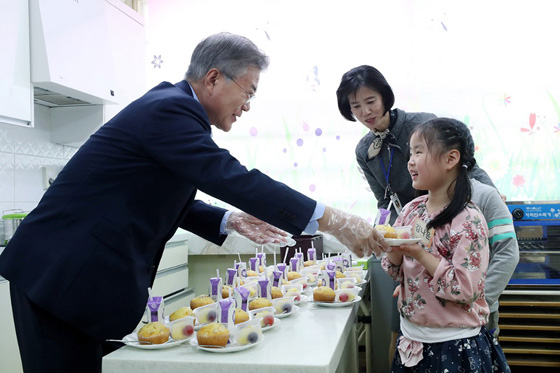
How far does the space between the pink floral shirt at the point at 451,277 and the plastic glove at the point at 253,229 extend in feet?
1.63

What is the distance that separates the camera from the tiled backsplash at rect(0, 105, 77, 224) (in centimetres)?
327

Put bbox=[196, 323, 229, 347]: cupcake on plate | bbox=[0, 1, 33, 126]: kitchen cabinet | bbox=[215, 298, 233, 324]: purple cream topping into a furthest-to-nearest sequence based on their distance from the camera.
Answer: bbox=[0, 1, 33, 126]: kitchen cabinet → bbox=[215, 298, 233, 324]: purple cream topping → bbox=[196, 323, 229, 347]: cupcake on plate

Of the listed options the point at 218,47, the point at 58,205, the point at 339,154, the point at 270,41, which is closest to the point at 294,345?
the point at 58,205

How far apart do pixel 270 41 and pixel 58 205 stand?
310 cm

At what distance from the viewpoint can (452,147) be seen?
1.65 m

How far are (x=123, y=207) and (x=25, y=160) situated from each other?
2.46 m

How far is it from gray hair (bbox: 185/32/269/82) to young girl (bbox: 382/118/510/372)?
60 cm

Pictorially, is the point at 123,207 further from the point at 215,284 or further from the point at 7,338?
the point at 7,338

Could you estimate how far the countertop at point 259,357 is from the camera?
109cm

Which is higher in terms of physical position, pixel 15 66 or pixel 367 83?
pixel 15 66

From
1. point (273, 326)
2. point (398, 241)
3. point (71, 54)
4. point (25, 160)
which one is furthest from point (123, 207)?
point (25, 160)

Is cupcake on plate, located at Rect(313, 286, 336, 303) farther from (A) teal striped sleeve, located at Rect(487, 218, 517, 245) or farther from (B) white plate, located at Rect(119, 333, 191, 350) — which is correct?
(A) teal striped sleeve, located at Rect(487, 218, 517, 245)

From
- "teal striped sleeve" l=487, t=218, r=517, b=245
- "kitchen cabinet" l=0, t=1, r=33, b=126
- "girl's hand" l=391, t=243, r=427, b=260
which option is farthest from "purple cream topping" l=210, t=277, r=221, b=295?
"kitchen cabinet" l=0, t=1, r=33, b=126

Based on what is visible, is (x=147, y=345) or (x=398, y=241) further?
(x=398, y=241)
